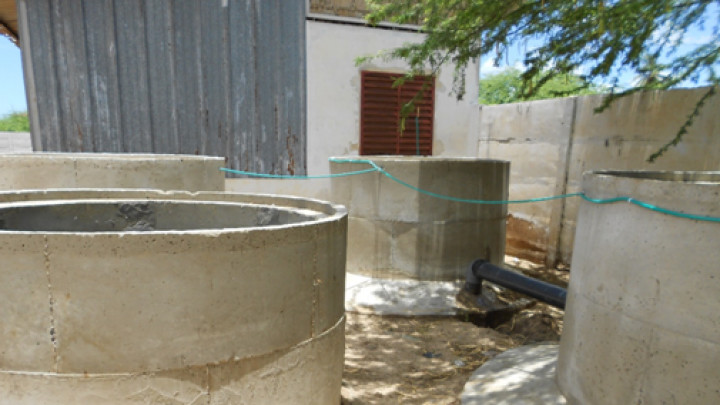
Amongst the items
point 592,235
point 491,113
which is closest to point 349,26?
point 491,113

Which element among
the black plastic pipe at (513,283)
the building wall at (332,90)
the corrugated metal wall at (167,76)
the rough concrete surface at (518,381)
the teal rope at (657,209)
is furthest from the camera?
the building wall at (332,90)

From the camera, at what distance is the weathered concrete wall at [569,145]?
6.38 m

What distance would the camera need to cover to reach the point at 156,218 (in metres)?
3.98

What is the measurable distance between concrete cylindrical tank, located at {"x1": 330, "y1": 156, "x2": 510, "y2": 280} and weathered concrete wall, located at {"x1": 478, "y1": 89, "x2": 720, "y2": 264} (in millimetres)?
1929

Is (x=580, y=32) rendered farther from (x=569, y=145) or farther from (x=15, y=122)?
(x=15, y=122)

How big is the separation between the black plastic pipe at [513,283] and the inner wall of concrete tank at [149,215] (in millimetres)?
3254

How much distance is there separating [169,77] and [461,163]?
5531 mm

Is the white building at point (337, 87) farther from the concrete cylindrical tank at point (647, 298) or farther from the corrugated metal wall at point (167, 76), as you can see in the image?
the concrete cylindrical tank at point (647, 298)

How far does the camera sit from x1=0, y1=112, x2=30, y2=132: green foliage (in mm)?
43256

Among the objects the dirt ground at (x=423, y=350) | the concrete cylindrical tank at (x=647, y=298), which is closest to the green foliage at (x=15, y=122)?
the dirt ground at (x=423, y=350)

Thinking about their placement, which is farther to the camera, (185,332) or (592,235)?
(592,235)

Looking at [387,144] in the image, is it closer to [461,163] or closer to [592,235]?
[461,163]

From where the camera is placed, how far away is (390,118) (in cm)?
991

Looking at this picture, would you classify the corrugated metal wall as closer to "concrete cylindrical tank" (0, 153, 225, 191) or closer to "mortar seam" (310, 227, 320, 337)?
"concrete cylindrical tank" (0, 153, 225, 191)
